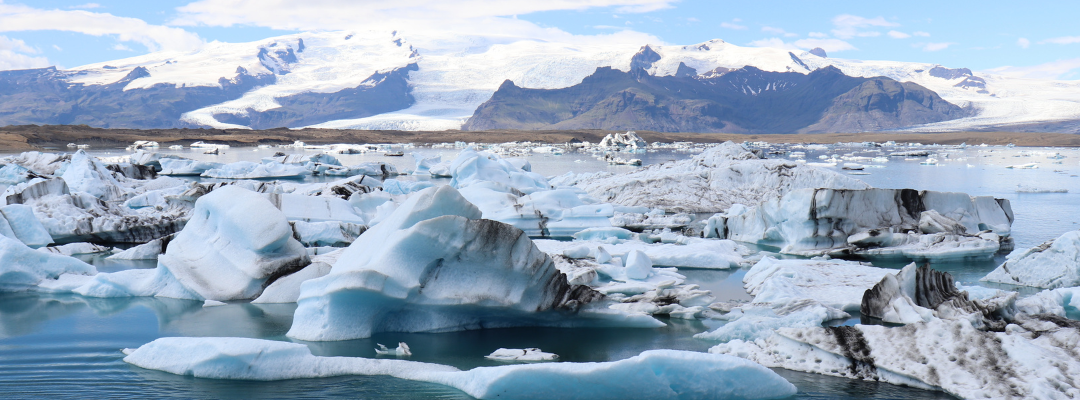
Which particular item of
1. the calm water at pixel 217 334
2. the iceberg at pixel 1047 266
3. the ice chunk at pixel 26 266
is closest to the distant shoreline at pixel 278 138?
the ice chunk at pixel 26 266

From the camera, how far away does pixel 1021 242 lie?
11594mm

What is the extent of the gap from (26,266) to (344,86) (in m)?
163

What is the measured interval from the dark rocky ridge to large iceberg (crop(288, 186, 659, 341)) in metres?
130

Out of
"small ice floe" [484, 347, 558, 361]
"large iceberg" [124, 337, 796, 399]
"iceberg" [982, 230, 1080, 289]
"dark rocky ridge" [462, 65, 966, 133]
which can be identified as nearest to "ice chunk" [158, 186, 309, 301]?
"large iceberg" [124, 337, 796, 399]

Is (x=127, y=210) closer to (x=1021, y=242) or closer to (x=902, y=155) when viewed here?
(x=1021, y=242)

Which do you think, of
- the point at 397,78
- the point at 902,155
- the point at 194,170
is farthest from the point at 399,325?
the point at 397,78

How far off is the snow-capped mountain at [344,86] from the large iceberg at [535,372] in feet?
351

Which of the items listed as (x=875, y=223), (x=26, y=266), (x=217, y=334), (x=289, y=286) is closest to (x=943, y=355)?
(x=217, y=334)

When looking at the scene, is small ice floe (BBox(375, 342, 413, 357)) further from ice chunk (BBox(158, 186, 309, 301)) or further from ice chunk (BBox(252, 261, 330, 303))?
ice chunk (BBox(158, 186, 309, 301))

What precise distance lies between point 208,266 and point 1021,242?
38.9 ft

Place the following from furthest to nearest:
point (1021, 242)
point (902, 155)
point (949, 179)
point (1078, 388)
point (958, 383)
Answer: point (902, 155)
point (949, 179)
point (1021, 242)
point (958, 383)
point (1078, 388)

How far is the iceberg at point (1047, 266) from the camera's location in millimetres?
7863

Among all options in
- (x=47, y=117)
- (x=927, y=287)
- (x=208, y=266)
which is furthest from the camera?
(x=47, y=117)

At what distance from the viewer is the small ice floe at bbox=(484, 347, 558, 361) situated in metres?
5.24
